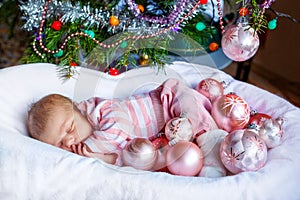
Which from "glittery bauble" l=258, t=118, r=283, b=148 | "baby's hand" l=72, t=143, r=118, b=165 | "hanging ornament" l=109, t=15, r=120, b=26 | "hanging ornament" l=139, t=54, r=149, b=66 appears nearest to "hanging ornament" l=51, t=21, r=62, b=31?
"hanging ornament" l=109, t=15, r=120, b=26

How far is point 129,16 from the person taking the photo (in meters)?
1.22

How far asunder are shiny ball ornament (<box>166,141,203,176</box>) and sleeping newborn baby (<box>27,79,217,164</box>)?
0.28ft

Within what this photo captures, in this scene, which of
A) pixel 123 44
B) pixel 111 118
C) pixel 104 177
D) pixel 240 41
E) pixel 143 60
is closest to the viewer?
pixel 104 177

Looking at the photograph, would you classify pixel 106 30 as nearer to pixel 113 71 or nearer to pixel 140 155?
pixel 113 71

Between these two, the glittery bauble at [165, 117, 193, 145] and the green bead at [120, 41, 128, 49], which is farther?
the green bead at [120, 41, 128, 49]

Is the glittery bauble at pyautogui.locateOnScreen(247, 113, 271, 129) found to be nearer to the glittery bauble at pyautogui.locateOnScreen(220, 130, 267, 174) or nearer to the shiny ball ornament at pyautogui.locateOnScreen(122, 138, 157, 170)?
the glittery bauble at pyautogui.locateOnScreen(220, 130, 267, 174)

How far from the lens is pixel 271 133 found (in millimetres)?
1003

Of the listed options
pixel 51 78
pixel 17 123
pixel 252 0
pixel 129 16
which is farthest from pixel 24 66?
pixel 252 0

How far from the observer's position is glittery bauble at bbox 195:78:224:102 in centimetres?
117

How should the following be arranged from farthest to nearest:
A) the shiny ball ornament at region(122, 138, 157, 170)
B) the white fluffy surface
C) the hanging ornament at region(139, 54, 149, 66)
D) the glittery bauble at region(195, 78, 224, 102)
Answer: the hanging ornament at region(139, 54, 149, 66) < the glittery bauble at region(195, 78, 224, 102) < the shiny ball ornament at region(122, 138, 157, 170) < the white fluffy surface

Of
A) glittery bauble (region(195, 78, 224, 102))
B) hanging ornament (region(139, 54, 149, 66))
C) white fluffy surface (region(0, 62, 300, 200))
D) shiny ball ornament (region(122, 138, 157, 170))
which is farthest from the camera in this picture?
hanging ornament (region(139, 54, 149, 66))

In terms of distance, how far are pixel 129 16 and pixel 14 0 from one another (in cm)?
46

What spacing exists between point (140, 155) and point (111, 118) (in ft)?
0.57

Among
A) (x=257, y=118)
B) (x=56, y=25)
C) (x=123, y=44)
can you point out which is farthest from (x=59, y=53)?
(x=257, y=118)
